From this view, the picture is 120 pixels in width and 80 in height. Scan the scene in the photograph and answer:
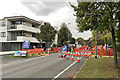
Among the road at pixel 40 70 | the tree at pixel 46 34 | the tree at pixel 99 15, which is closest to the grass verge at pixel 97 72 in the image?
the road at pixel 40 70

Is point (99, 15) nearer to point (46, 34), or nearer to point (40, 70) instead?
point (40, 70)

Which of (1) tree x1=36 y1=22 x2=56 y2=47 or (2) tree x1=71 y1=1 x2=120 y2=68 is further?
(1) tree x1=36 y1=22 x2=56 y2=47

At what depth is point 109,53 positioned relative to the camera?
16953 millimetres

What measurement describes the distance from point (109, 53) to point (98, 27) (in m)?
11.6

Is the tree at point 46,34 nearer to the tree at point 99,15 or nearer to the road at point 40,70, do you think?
the road at point 40,70

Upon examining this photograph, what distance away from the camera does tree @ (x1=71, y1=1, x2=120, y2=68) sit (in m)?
6.67

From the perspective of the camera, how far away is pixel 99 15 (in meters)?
7.29

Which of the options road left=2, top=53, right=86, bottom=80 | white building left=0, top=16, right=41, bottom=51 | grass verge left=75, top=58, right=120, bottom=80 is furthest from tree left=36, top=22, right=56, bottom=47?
grass verge left=75, top=58, right=120, bottom=80

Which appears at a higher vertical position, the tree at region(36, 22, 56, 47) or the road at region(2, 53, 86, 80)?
the tree at region(36, 22, 56, 47)

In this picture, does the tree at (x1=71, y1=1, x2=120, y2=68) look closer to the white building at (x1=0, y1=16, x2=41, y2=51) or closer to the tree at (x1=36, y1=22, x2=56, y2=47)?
the tree at (x1=36, y1=22, x2=56, y2=47)

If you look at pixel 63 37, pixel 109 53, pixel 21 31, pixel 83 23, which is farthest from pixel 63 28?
pixel 83 23

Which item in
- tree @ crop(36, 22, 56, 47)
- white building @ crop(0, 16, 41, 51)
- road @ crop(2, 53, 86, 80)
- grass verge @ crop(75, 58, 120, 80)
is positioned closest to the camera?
grass verge @ crop(75, 58, 120, 80)

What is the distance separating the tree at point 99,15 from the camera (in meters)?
6.67

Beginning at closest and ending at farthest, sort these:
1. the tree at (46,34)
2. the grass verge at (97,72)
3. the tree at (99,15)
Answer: the grass verge at (97,72), the tree at (99,15), the tree at (46,34)
